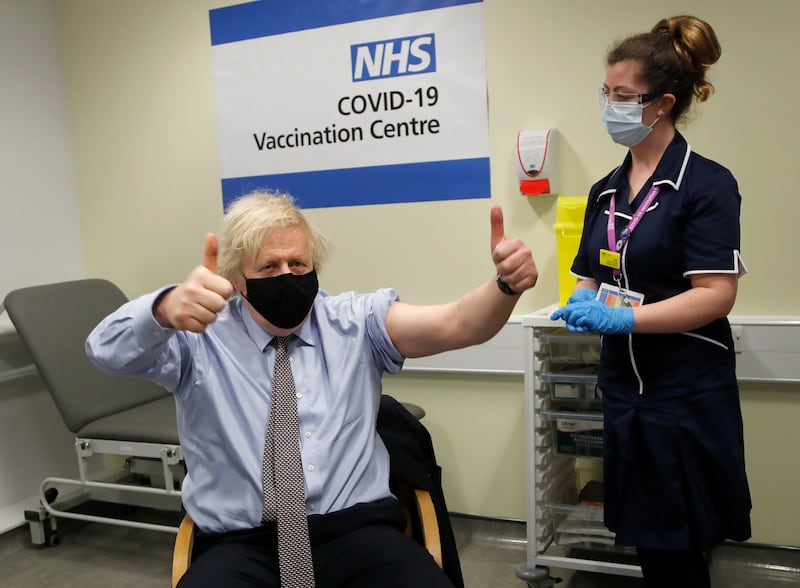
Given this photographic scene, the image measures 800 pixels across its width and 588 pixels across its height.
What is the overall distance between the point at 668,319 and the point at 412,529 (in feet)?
2.57

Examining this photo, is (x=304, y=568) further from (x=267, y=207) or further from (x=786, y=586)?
(x=786, y=586)

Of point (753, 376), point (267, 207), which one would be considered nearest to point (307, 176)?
point (267, 207)

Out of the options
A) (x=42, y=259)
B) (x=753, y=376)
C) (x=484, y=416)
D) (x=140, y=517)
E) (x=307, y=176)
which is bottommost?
(x=140, y=517)

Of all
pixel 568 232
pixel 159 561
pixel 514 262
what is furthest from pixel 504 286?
pixel 159 561

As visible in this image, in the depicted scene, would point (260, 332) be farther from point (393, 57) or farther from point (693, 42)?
point (393, 57)

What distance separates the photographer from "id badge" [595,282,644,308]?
6.43 ft

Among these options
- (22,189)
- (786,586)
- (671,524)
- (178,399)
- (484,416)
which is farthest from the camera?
(22,189)

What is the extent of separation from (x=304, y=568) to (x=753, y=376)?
1.76 m

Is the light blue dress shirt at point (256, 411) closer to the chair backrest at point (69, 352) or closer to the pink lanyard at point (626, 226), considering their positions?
the pink lanyard at point (626, 226)

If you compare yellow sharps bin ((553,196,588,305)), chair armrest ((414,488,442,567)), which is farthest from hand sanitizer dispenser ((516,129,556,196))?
chair armrest ((414,488,442,567))

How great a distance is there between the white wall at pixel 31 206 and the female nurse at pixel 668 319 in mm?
2681

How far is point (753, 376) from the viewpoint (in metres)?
2.62

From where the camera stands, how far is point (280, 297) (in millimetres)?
1681

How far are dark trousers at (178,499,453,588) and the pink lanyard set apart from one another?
2.84ft
